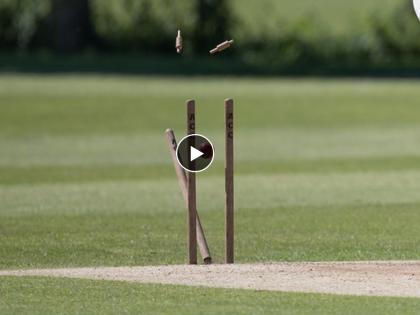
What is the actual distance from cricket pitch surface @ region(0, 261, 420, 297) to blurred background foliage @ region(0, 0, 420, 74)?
3013 centimetres

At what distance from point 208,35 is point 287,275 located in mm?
32920

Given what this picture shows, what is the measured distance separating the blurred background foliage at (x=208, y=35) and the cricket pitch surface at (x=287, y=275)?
1186 inches

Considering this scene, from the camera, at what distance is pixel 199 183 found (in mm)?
21984

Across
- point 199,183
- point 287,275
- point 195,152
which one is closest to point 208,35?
point 199,183

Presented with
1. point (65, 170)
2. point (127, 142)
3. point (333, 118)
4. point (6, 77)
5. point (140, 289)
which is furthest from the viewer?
point (6, 77)

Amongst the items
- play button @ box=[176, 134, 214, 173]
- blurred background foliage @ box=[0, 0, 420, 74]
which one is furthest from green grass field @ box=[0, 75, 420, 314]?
blurred background foliage @ box=[0, 0, 420, 74]

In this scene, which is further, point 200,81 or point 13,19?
point 13,19

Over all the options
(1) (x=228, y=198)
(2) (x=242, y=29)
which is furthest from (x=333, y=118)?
(1) (x=228, y=198)

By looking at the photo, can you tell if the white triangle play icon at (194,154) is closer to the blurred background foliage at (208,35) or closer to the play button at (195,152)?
the play button at (195,152)

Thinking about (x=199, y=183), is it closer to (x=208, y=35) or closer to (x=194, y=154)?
(x=194, y=154)

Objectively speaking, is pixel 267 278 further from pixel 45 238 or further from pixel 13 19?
pixel 13 19

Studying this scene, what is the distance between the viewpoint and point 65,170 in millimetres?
23766

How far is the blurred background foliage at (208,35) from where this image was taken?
43.8m

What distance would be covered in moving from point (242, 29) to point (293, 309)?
3602 cm
